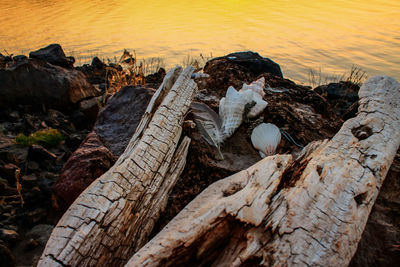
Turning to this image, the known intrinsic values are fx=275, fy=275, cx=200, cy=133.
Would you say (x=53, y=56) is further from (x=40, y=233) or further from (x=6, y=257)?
(x=6, y=257)

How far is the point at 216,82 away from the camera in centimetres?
405

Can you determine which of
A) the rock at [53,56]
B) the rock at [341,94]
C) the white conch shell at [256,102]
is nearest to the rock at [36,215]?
the white conch shell at [256,102]

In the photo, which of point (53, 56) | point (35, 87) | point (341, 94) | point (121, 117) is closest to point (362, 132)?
point (121, 117)

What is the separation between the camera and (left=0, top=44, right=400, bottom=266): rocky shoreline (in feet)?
7.52

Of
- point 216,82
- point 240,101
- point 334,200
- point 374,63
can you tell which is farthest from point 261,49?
point 334,200

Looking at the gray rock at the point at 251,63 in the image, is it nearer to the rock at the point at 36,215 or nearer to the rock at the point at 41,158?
the rock at the point at 41,158

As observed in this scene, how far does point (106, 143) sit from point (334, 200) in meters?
2.42

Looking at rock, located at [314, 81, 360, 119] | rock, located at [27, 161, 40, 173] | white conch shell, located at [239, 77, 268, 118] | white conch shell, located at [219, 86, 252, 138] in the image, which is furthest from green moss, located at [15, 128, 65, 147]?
rock, located at [314, 81, 360, 119]

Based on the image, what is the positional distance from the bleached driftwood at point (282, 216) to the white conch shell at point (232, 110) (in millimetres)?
1006

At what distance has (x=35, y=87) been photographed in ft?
16.2

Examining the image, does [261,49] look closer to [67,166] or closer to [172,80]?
[172,80]

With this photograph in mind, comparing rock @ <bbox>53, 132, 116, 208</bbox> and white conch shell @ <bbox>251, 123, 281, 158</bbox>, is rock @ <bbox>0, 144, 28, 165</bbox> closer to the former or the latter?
rock @ <bbox>53, 132, 116, 208</bbox>

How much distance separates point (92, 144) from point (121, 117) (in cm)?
67

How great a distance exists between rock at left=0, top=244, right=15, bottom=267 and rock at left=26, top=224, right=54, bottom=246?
0.94 ft
